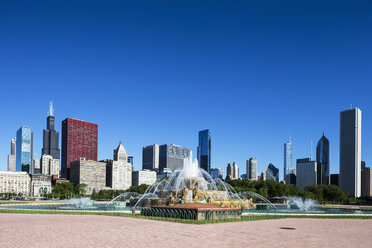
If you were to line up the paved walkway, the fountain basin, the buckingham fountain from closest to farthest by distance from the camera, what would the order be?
the paved walkway, the fountain basin, the buckingham fountain

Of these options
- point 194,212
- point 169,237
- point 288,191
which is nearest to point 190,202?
point 194,212

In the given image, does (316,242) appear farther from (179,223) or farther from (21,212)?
(21,212)

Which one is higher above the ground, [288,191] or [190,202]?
[190,202]

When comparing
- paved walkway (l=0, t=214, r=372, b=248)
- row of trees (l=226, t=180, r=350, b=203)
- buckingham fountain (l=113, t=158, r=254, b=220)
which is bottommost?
row of trees (l=226, t=180, r=350, b=203)

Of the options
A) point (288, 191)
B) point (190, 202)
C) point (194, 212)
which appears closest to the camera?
point (194, 212)

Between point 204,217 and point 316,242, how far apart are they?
11.3 metres

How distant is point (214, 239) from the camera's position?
1883 cm

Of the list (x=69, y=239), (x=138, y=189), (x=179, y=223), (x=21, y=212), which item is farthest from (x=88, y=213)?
(x=138, y=189)

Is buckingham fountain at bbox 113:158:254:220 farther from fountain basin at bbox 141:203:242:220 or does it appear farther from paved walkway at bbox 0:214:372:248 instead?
paved walkway at bbox 0:214:372:248

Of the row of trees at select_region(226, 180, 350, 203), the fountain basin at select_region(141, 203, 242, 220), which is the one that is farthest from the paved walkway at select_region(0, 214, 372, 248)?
the row of trees at select_region(226, 180, 350, 203)

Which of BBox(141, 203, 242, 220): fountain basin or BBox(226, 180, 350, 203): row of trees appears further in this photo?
BBox(226, 180, 350, 203): row of trees

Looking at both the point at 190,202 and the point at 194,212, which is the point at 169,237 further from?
the point at 190,202

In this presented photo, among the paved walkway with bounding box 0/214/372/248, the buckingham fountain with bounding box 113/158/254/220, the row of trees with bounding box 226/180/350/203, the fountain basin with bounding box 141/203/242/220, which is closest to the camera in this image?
the paved walkway with bounding box 0/214/372/248

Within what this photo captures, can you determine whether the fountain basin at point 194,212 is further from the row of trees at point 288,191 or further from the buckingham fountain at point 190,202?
the row of trees at point 288,191
